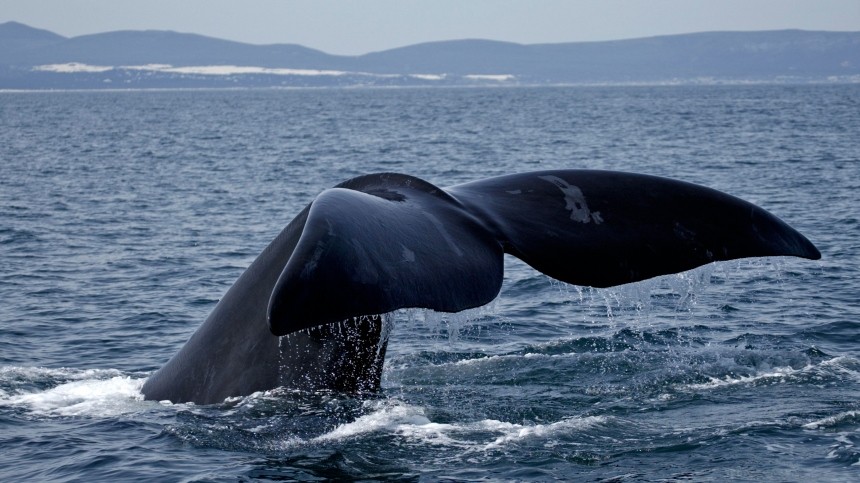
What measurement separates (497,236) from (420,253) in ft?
1.89

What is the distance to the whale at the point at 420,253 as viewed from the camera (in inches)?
144

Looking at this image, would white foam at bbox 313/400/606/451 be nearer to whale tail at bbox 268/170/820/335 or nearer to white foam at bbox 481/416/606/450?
white foam at bbox 481/416/606/450

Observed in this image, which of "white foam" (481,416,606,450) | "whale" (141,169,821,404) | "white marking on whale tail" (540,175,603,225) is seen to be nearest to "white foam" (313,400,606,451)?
"white foam" (481,416,606,450)

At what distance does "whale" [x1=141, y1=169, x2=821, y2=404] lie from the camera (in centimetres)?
365

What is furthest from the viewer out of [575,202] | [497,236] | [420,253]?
[575,202]

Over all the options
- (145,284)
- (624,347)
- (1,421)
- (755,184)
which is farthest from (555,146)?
(1,421)

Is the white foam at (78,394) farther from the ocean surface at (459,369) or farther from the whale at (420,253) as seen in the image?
the whale at (420,253)

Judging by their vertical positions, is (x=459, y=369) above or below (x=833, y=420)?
below

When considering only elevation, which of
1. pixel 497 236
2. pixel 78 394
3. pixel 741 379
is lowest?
pixel 78 394

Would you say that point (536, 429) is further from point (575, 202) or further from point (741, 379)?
point (575, 202)

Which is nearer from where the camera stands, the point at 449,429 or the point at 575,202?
the point at 575,202

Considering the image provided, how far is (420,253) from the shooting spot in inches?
159

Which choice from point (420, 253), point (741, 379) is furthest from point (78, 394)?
point (420, 253)

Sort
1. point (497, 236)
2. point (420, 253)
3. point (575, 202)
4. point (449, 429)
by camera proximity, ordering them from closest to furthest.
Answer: point (420, 253) < point (497, 236) < point (575, 202) < point (449, 429)
